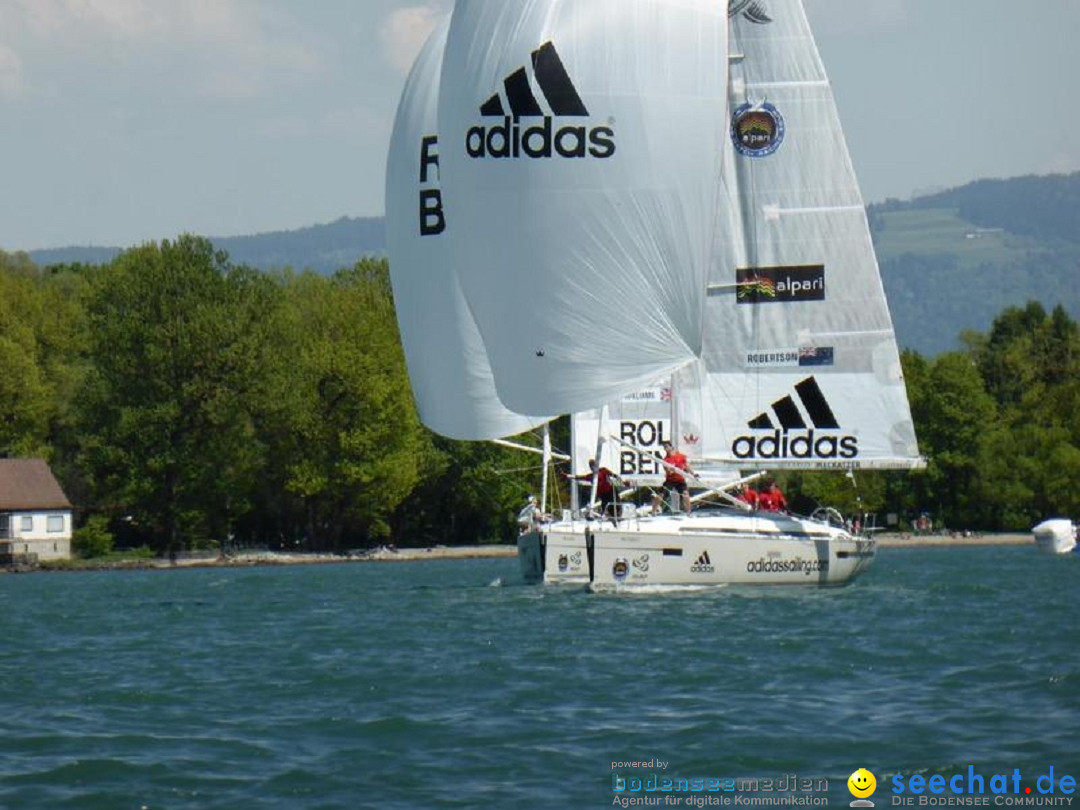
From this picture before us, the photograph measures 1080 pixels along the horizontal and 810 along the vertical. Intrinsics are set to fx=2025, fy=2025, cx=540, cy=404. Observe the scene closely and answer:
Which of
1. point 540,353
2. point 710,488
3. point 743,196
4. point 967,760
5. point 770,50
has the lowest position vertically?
point 967,760

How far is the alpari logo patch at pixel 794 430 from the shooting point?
1235 inches

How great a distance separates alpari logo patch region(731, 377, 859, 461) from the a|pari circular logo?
17992mm

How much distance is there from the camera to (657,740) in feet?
49.7

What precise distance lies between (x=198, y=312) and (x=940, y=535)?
2811 centimetres

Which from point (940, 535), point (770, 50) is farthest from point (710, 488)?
point (940, 535)

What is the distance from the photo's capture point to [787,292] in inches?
1235

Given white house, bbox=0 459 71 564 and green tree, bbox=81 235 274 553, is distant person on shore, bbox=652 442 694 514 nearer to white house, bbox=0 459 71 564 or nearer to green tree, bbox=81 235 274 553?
green tree, bbox=81 235 274 553

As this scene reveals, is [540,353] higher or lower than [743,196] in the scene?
lower

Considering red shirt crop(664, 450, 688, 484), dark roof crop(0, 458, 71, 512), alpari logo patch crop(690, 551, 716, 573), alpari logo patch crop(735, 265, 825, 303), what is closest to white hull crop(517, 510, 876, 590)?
alpari logo patch crop(690, 551, 716, 573)

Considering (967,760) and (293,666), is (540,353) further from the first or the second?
(967,760)

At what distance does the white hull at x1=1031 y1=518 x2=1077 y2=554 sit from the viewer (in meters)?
55.6

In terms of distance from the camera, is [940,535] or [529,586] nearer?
[529,586]

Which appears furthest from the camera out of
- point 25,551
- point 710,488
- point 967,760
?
point 25,551

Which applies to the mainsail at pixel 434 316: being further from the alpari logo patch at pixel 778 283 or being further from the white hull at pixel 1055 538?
the white hull at pixel 1055 538
